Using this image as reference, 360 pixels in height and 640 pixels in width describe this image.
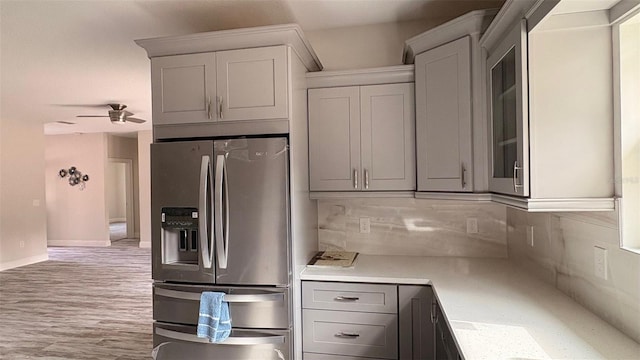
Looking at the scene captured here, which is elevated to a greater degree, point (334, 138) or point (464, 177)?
point (334, 138)

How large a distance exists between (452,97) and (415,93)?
28 cm

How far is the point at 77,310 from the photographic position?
4.09 metres

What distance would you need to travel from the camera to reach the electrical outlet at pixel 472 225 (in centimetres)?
255

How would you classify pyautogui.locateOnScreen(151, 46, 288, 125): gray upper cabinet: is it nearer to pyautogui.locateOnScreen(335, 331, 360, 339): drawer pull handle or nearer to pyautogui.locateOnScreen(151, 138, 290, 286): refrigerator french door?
pyautogui.locateOnScreen(151, 138, 290, 286): refrigerator french door

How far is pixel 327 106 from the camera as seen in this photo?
2451 millimetres

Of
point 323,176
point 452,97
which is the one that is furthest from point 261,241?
point 452,97

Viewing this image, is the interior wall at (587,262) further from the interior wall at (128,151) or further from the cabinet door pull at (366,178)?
the interior wall at (128,151)

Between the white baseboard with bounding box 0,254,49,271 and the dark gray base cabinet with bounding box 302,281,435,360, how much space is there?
6.42 m

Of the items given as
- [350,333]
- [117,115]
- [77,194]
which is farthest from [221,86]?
[77,194]

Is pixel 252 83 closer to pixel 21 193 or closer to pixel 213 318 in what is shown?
pixel 213 318

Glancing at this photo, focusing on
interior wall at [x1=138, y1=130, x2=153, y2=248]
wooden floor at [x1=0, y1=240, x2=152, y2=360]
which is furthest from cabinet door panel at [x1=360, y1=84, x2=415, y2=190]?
interior wall at [x1=138, y1=130, x2=153, y2=248]

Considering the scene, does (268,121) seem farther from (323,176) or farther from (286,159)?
(323,176)

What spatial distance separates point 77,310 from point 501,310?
14.6ft

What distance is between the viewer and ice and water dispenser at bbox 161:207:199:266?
211 centimetres
